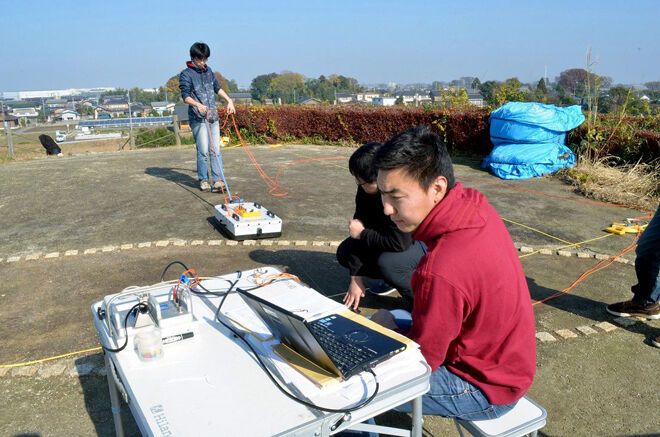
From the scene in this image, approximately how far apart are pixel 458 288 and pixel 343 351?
392mm

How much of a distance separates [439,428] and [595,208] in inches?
196

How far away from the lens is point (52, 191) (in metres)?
6.89

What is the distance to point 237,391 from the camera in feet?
4.33

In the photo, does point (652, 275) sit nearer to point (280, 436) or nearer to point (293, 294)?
point (293, 294)

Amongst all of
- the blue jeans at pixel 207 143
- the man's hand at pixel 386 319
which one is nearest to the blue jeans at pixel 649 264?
the man's hand at pixel 386 319

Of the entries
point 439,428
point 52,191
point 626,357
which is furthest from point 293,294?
point 52,191

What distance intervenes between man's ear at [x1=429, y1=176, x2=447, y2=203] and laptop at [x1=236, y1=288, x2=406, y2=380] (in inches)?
19.3

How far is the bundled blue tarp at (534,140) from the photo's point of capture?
797cm

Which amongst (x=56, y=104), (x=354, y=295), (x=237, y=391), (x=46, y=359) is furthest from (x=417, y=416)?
(x=56, y=104)

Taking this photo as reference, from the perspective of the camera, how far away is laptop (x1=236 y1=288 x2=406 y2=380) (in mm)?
1314

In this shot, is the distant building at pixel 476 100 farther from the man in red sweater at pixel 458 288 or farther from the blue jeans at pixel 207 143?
the man in red sweater at pixel 458 288

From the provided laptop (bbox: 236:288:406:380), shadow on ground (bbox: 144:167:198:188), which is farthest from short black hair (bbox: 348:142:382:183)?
shadow on ground (bbox: 144:167:198:188)

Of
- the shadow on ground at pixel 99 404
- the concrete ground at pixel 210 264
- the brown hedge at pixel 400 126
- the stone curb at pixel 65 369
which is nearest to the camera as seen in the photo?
the shadow on ground at pixel 99 404

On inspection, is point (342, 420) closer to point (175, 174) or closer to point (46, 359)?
point (46, 359)
